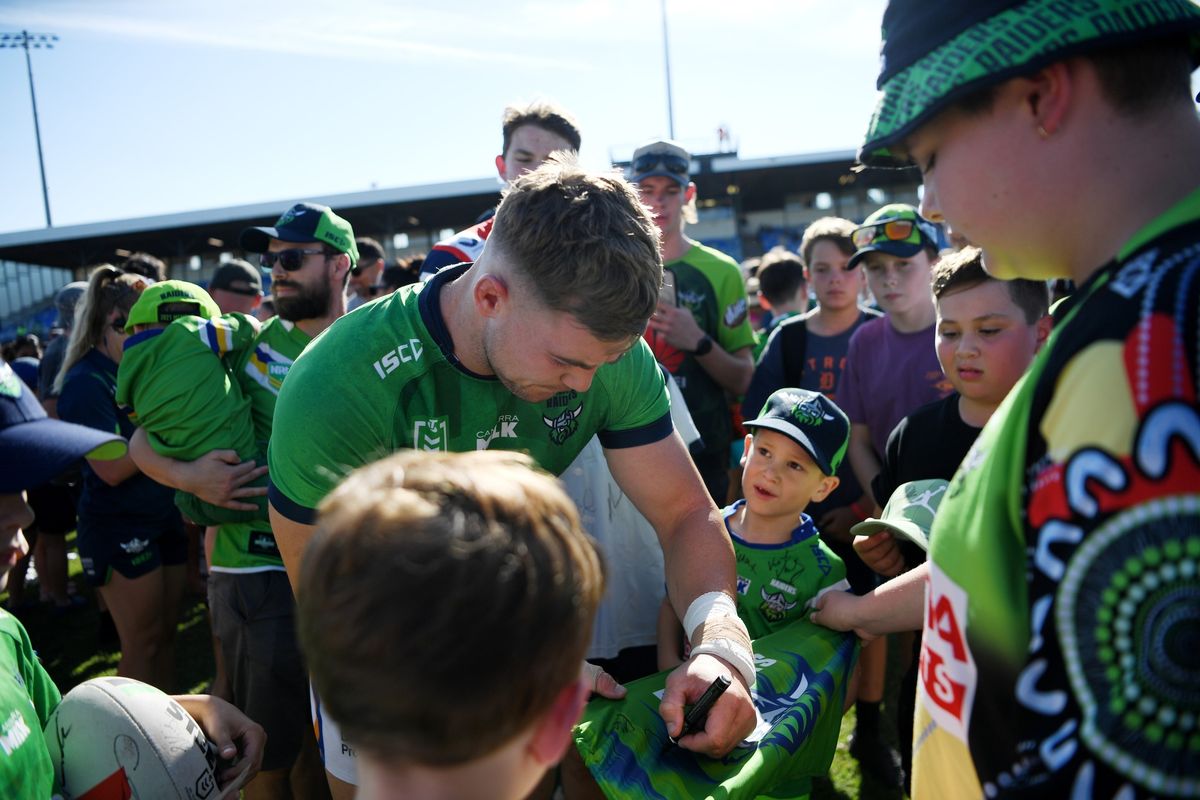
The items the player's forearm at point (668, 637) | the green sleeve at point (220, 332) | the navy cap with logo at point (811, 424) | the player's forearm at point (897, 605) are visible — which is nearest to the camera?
the player's forearm at point (897, 605)

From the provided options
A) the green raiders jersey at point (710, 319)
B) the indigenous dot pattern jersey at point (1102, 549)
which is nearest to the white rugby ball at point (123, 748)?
the indigenous dot pattern jersey at point (1102, 549)

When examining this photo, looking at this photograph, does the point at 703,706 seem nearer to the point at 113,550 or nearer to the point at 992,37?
the point at 992,37

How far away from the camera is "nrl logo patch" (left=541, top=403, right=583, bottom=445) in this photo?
2422mm

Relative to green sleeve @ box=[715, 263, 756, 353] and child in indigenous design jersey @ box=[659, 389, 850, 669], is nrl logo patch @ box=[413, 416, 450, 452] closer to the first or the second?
child in indigenous design jersey @ box=[659, 389, 850, 669]

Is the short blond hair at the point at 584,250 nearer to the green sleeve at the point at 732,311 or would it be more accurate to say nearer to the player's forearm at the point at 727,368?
the player's forearm at the point at 727,368

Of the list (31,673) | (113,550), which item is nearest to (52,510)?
(113,550)

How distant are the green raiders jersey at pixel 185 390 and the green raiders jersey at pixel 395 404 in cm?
166

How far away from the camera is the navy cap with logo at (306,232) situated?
390cm

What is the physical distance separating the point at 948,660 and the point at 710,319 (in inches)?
145

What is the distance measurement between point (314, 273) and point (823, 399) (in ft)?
7.84

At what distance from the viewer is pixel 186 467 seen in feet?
11.7

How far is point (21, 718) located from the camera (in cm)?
171

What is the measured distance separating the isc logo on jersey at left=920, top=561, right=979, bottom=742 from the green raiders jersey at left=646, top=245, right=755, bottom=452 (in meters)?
A: 3.37

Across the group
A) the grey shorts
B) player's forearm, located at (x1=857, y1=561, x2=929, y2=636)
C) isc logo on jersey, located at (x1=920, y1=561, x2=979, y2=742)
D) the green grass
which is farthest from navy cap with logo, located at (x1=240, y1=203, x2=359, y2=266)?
isc logo on jersey, located at (x1=920, y1=561, x2=979, y2=742)
